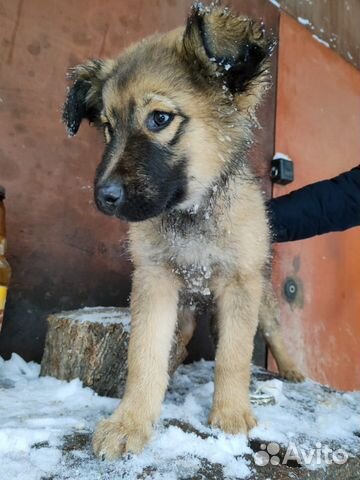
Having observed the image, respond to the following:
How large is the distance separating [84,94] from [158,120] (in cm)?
73

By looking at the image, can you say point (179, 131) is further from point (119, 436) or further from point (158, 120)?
point (119, 436)

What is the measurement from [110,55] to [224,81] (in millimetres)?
2009

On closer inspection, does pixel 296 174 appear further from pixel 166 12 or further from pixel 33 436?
pixel 33 436

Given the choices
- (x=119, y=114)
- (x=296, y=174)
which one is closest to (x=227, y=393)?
(x=119, y=114)

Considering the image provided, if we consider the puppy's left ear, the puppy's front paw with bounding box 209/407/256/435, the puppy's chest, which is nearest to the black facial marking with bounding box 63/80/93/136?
the puppy's left ear

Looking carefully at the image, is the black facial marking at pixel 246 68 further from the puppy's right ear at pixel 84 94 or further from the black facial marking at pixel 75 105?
the black facial marking at pixel 75 105

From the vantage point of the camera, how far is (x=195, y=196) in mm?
2152

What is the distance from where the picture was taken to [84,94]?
8.11ft

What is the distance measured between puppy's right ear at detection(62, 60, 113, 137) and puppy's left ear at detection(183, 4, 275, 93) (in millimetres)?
592

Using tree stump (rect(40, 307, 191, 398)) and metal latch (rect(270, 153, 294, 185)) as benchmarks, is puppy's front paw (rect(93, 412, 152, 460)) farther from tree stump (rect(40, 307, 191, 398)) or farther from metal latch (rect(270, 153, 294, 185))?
metal latch (rect(270, 153, 294, 185))

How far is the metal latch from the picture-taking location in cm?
449

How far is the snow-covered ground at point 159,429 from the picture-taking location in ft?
5.51

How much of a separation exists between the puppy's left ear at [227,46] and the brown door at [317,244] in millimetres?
2677

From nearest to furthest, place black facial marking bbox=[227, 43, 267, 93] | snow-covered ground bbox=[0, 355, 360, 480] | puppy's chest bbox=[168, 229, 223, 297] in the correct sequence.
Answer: snow-covered ground bbox=[0, 355, 360, 480] < black facial marking bbox=[227, 43, 267, 93] < puppy's chest bbox=[168, 229, 223, 297]
